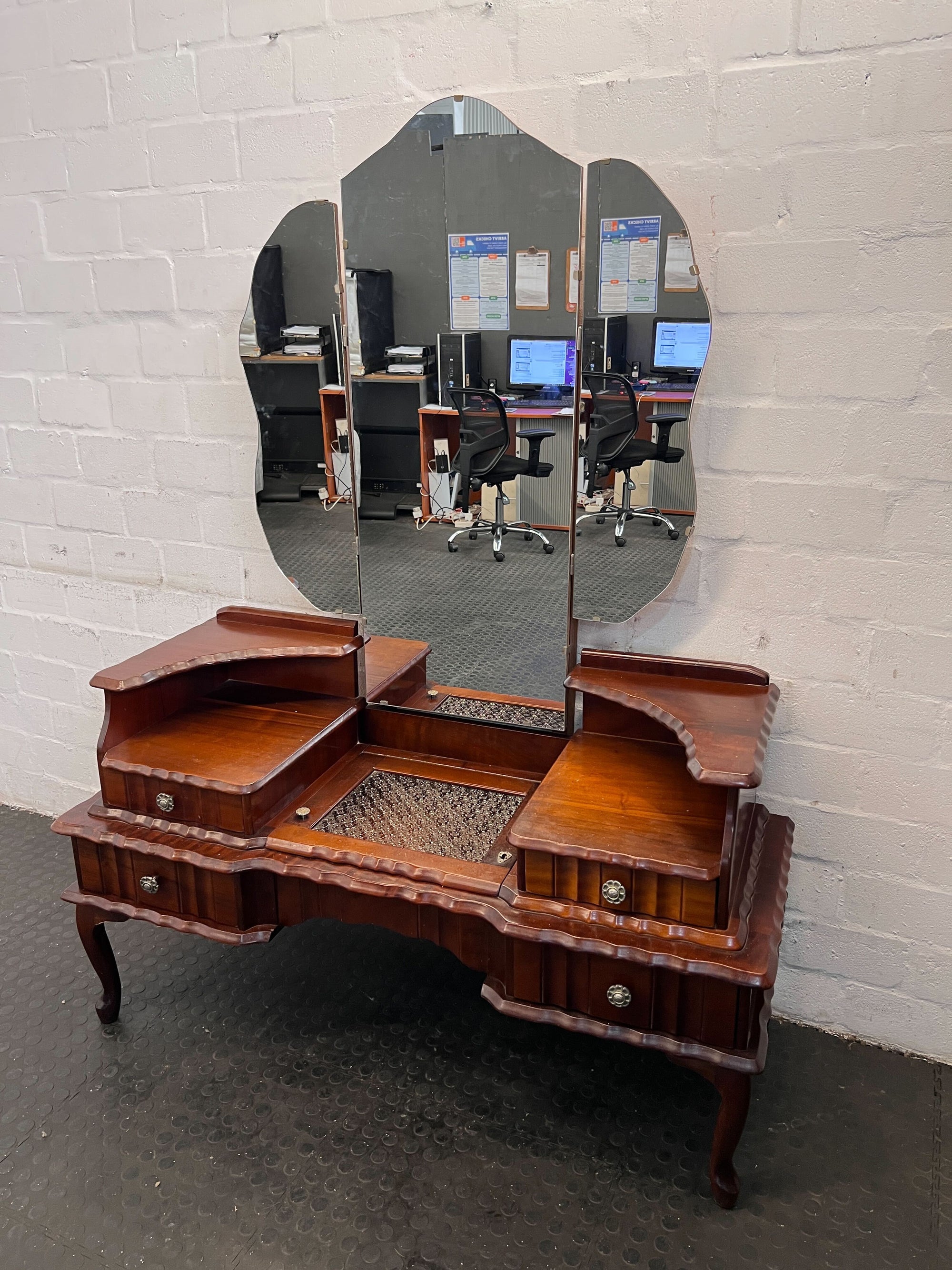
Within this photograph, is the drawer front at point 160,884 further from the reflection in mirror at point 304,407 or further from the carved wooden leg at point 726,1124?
the carved wooden leg at point 726,1124

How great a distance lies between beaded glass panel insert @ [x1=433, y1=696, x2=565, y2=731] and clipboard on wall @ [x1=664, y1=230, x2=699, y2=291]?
0.83m

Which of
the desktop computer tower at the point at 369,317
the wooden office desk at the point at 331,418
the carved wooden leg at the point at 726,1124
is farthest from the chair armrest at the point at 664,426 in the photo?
the carved wooden leg at the point at 726,1124

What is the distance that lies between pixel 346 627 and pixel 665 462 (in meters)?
0.74

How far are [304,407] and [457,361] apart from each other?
0.39m

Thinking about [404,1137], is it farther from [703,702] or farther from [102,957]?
[703,702]

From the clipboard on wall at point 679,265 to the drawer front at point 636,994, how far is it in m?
1.15

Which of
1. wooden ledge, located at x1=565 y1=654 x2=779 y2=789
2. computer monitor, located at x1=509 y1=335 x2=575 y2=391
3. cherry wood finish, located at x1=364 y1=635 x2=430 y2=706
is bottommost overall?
cherry wood finish, located at x1=364 y1=635 x2=430 y2=706

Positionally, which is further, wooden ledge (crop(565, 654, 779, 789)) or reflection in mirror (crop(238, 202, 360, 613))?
reflection in mirror (crop(238, 202, 360, 613))

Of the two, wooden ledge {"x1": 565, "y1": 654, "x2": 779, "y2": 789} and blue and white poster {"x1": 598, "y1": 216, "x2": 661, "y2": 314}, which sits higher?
blue and white poster {"x1": 598, "y1": 216, "x2": 661, "y2": 314}

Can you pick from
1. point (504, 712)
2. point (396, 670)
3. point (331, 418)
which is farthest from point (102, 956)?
point (331, 418)

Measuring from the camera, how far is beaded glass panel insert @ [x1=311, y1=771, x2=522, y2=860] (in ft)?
5.84

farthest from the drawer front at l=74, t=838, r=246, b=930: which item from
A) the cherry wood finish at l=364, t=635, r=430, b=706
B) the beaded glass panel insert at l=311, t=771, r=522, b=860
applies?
the cherry wood finish at l=364, t=635, r=430, b=706

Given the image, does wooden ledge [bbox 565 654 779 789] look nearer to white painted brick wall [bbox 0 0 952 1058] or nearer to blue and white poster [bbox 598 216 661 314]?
white painted brick wall [bbox 0 0 952 1058]

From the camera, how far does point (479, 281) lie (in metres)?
1.83
